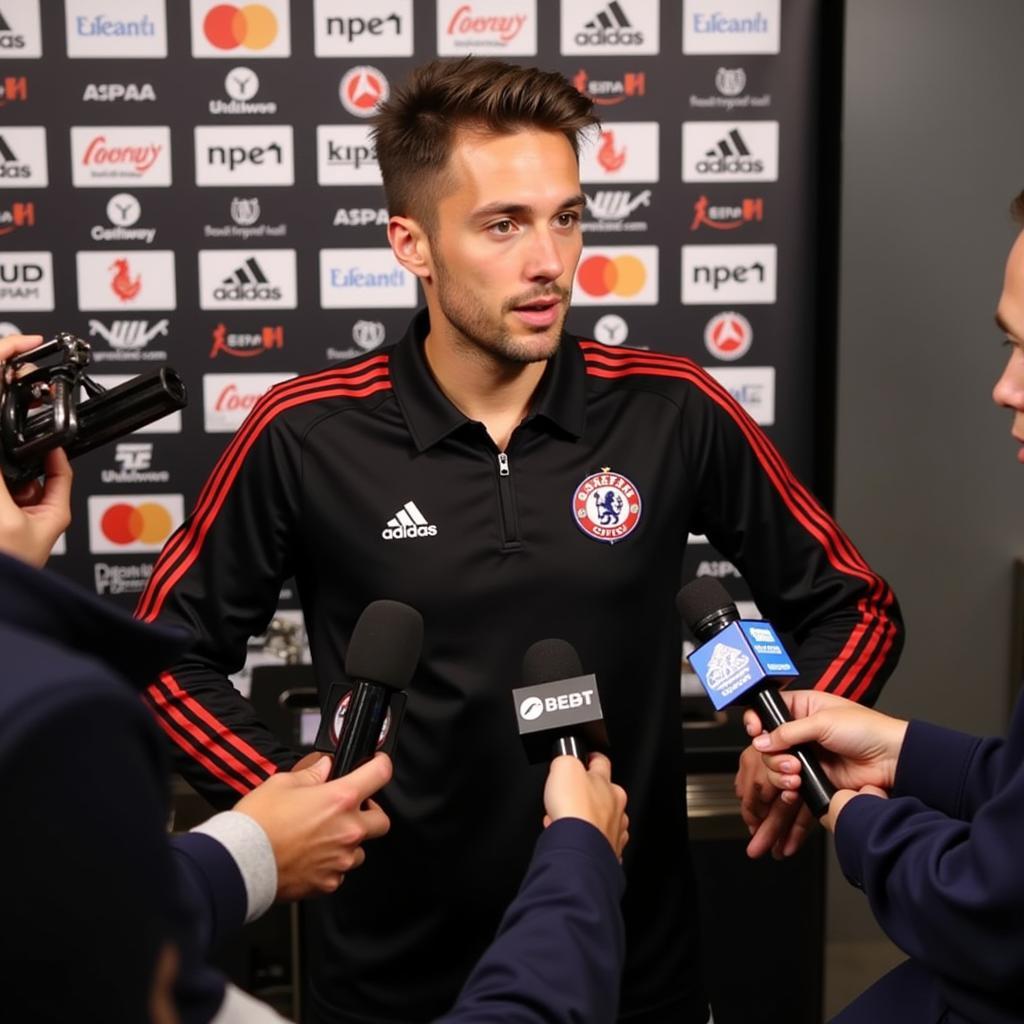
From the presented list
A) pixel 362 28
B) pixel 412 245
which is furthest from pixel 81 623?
pixel 362 28

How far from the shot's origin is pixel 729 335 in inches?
108

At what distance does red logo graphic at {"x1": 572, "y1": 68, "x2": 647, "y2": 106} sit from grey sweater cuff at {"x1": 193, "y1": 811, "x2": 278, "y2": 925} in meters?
2.01

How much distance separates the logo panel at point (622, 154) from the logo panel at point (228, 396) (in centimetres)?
81

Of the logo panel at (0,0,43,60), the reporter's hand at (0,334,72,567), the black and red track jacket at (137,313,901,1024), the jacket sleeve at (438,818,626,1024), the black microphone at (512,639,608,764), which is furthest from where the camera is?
the logo panel at (0,0,43,60)

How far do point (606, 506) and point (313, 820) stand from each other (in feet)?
2.05

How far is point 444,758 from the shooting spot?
149 cm

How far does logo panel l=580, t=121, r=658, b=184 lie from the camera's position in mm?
2670

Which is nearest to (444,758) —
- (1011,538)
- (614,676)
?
(614,676)

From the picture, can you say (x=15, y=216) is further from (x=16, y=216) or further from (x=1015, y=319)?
(x=1015, y=319)

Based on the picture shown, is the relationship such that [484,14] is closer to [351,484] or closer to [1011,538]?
[351,484]

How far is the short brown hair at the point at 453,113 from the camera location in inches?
62.3

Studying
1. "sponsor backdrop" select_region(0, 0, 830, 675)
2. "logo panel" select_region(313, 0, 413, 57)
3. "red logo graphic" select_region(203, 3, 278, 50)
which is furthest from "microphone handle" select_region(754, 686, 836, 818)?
"red logo graphic" select_region(203, 3, 278, 50)

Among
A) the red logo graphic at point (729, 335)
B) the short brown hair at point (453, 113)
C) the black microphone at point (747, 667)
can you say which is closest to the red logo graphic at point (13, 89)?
the short brown hair at point (453, 113)

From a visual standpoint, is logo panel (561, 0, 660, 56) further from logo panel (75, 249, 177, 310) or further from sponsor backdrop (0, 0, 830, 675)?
logo panel (75, 249, 177, 310)
